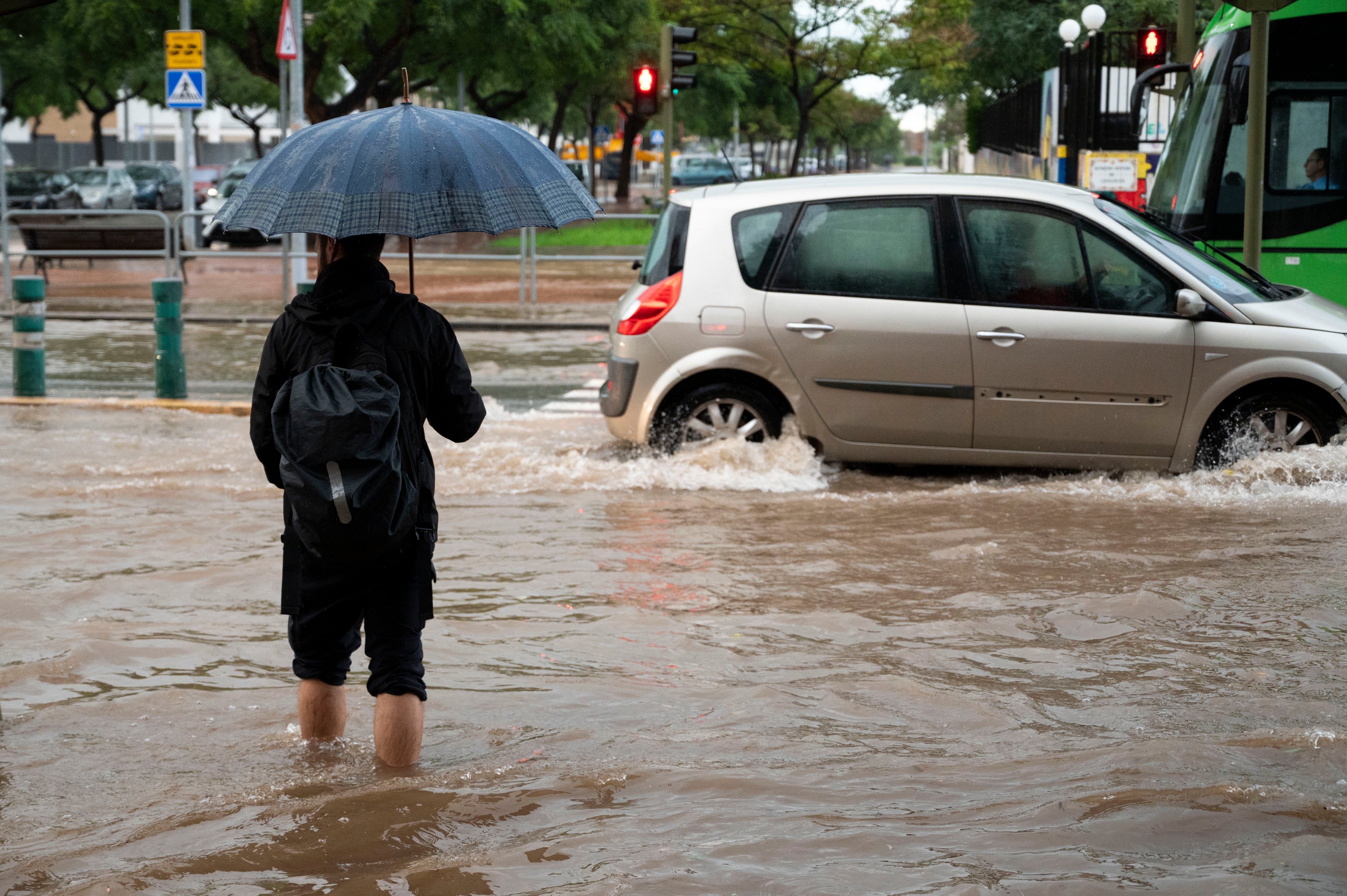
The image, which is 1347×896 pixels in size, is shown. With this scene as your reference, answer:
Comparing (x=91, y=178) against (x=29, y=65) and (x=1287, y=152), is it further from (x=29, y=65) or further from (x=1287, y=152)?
(x=1287, y=152)

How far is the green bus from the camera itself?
10.7 meters

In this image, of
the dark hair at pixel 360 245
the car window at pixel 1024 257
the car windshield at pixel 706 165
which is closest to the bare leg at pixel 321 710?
the dark hair at pixel 360 245

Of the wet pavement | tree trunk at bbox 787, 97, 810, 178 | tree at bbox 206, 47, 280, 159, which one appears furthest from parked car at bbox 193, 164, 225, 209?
the wet pavement

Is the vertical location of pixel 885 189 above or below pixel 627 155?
below

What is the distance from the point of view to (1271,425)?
8016 mm

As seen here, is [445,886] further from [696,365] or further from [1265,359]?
[1265,359]

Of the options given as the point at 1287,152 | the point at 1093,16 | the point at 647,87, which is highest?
the point at 1093,16

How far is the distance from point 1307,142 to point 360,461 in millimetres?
9513

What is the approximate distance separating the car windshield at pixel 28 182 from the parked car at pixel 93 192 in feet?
3.36

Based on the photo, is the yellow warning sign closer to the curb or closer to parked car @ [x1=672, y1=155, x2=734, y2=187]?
the curb

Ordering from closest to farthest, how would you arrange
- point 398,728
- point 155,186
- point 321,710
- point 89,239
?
point 398,728
point 321,710
point 89,239
point 155,186

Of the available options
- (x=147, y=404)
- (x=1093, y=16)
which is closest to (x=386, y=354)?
(x=147, y=404)

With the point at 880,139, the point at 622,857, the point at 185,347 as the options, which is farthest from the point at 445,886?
the point at 880,139

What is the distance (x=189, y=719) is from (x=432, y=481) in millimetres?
1512
